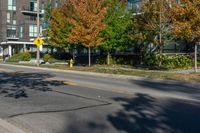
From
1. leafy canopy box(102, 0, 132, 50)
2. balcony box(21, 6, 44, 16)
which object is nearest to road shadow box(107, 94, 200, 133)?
leafy canopy box(102, 0, 132, 50)

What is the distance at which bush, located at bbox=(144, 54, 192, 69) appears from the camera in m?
32.0

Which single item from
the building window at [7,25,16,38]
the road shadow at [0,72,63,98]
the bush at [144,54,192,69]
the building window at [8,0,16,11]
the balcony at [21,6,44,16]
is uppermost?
the building window at [8,0,16,11]

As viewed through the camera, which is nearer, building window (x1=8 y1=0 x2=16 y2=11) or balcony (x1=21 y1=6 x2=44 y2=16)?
balcony (x1=21 y1=6 x2=44 y2=16)

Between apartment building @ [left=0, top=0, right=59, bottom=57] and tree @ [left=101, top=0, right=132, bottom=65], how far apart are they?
39.5m

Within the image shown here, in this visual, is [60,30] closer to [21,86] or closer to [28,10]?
[21,86]

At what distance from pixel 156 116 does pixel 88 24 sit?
76.7ft

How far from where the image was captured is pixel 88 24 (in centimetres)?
3203

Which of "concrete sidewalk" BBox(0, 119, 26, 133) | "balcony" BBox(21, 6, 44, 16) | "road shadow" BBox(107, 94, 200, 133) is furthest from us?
"balcony" BBox(21, 6, 44, 16)

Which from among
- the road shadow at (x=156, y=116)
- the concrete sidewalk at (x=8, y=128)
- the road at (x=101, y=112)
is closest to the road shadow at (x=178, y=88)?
the road at (x=101, y=112)

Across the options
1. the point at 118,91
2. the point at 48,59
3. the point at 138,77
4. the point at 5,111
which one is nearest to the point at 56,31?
the point at 48,59

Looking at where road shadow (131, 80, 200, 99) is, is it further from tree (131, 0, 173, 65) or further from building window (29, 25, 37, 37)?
building window (29, 25, 37, 37)

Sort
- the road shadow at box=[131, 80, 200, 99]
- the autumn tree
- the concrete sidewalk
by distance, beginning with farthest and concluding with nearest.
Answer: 1. the autumn tree
2. the road shadow at box=[131, 80, 200, 99]
3. the concrete sidewalk

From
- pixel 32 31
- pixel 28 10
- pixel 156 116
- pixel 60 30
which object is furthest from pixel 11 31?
pixel 156 116

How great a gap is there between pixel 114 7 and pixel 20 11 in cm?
4460
